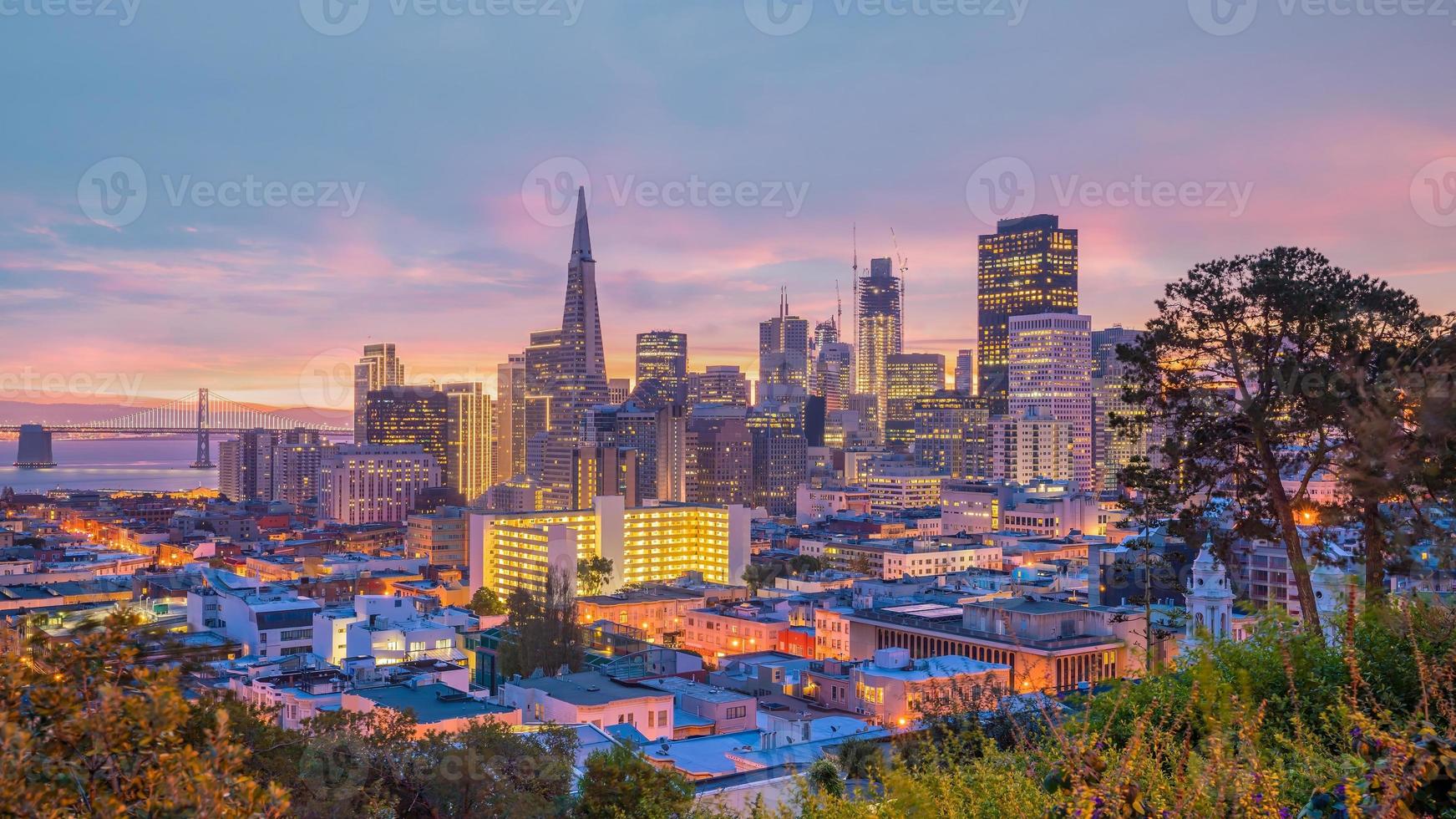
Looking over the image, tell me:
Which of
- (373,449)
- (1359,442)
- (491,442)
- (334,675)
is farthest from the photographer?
(491,442)

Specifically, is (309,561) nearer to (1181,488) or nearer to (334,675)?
(334,675)

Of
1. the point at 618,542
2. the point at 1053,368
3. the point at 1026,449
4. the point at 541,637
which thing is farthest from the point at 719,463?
the point at 541,637

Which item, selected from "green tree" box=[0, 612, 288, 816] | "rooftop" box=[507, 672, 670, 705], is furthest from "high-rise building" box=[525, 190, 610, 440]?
"green tree" box=[0, 612, 288, 816]

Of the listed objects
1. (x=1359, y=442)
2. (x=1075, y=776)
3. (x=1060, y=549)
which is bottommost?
(x=1060, y=549)

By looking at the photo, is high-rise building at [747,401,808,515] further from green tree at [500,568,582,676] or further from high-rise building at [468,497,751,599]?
green tree at [500,568,582,676]

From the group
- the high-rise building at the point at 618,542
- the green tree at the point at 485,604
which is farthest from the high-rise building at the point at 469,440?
the green tree at the point at 485,604

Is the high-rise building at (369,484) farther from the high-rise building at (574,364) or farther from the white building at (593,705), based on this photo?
the white building at (593,705)

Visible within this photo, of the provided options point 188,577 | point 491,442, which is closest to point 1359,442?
point 188,577

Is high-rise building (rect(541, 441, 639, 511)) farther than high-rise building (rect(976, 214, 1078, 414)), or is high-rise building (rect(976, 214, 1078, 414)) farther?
high-rise building (rect(976, 214, 1078, 414))
